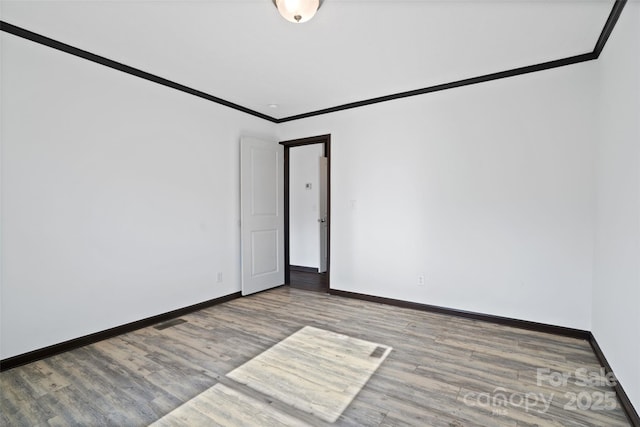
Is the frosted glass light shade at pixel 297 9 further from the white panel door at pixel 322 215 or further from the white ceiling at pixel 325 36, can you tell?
the white panel door at pixel 322 215

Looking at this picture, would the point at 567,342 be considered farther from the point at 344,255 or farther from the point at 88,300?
the point at 88,300

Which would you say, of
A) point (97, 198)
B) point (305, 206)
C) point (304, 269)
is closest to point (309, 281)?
point (304, 269)

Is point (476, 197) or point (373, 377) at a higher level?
point (476, 197)

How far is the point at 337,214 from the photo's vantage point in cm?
436

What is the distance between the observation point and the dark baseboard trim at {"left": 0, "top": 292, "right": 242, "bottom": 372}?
237 centimetres

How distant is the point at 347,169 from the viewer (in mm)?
4270

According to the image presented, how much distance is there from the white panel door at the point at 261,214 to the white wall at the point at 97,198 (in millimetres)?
421

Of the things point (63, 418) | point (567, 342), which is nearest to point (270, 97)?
point (63, 418)

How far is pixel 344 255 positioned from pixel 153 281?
7.82 feet

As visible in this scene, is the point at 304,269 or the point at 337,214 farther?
the point at 304,269

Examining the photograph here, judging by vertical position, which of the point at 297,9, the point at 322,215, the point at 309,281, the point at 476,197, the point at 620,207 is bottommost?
the point at 309,281

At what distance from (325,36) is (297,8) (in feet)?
1.74

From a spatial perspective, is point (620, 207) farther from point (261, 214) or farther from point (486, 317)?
point (261, 214)

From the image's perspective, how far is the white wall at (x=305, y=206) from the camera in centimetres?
622
